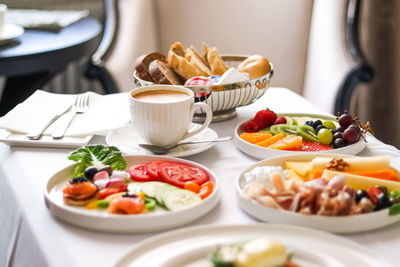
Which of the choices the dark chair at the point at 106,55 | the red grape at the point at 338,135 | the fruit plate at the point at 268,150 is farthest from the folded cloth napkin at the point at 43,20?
the red grape at the point at 338,135

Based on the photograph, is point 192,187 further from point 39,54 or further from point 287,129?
point 39,54

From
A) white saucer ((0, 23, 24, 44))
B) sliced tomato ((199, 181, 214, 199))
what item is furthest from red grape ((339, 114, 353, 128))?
white saucer ((0, 23, 24, 44))

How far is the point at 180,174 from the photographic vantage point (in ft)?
2.86

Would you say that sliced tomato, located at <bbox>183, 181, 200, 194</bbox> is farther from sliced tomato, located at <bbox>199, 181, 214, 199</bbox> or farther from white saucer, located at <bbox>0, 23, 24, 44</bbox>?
white saucer, located at <bbox>0, 23, 24, 44</bbox>

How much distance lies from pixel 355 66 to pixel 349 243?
156 centimetres

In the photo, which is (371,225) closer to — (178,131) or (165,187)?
(165,187)

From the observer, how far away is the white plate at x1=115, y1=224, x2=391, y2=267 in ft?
1.99

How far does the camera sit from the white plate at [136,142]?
1028 millimetres

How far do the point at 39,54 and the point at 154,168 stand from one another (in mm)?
1280

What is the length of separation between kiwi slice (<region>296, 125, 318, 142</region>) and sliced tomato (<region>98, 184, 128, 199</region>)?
0.42m

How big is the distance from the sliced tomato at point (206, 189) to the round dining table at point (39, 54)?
4.44 feet

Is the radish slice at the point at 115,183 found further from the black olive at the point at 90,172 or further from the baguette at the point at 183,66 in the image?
the baguette at the point at 183,66

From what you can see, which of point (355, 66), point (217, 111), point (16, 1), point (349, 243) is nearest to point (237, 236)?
point (349, 243)

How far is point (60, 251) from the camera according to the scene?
0.70 m
